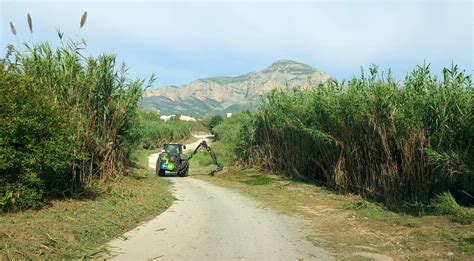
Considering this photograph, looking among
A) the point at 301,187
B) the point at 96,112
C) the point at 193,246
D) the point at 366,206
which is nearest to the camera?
the point at 193,246

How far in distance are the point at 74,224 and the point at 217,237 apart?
112 inches

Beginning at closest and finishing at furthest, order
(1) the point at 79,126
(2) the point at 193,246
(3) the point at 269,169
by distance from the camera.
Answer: (2) the point at 193,246
(1) the point at 79,126
(3) the point at 269,169

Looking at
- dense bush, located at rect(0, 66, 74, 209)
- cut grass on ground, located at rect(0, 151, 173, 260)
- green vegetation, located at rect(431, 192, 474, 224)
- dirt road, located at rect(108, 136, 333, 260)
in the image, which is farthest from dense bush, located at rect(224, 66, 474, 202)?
dense bush, located at rect(0, 66, 74, 209)

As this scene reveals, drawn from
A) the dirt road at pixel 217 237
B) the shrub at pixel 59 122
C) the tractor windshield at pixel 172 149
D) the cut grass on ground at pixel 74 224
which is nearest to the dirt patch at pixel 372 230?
the dirt road at pixel 217 237

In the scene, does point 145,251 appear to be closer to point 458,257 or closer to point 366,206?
point 458,257

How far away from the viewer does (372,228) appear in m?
10.7

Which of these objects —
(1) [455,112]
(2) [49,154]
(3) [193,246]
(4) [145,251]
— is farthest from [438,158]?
(2) [49,154]

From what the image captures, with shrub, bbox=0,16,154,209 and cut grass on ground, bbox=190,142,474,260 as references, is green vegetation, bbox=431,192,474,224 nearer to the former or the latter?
cut grass on ground, bbox=190,142,474,260

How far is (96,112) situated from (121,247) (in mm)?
7076

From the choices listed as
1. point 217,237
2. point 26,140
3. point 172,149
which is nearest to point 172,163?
point 172,149

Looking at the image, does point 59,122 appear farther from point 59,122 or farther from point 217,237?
point 217,237

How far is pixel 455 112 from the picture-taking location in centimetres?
1160

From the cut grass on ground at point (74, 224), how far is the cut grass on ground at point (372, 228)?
13.8 ft

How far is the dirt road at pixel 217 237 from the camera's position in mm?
7768
